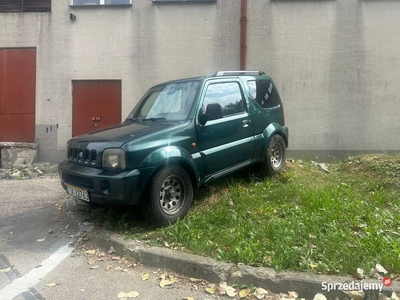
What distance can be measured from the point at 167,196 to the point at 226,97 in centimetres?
173

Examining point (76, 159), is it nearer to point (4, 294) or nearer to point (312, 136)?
point (4, 294)

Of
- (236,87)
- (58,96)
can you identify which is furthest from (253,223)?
→ (58,96)

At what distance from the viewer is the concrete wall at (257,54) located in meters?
9.46

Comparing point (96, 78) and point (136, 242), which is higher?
point (96, 78)

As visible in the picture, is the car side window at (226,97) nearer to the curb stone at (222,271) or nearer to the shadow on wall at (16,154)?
the curb stone at (222,271)

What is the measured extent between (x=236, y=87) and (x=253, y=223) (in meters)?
2.14

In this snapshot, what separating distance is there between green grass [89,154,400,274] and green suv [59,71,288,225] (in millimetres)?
365

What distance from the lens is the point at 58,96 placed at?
997 cm

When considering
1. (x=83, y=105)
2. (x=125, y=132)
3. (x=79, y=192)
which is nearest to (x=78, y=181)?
(x=79, y=192)

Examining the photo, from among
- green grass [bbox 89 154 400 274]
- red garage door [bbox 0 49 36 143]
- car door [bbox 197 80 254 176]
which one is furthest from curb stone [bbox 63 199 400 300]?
red garage door [bbox 0 49 36 143]

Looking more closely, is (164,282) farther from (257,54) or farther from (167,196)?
(257,54)

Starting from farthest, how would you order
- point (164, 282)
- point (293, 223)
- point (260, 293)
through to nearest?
point (293, 223), point (164, 282), point (260, 293)

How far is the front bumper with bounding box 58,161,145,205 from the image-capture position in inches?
143

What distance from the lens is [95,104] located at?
992 cm
